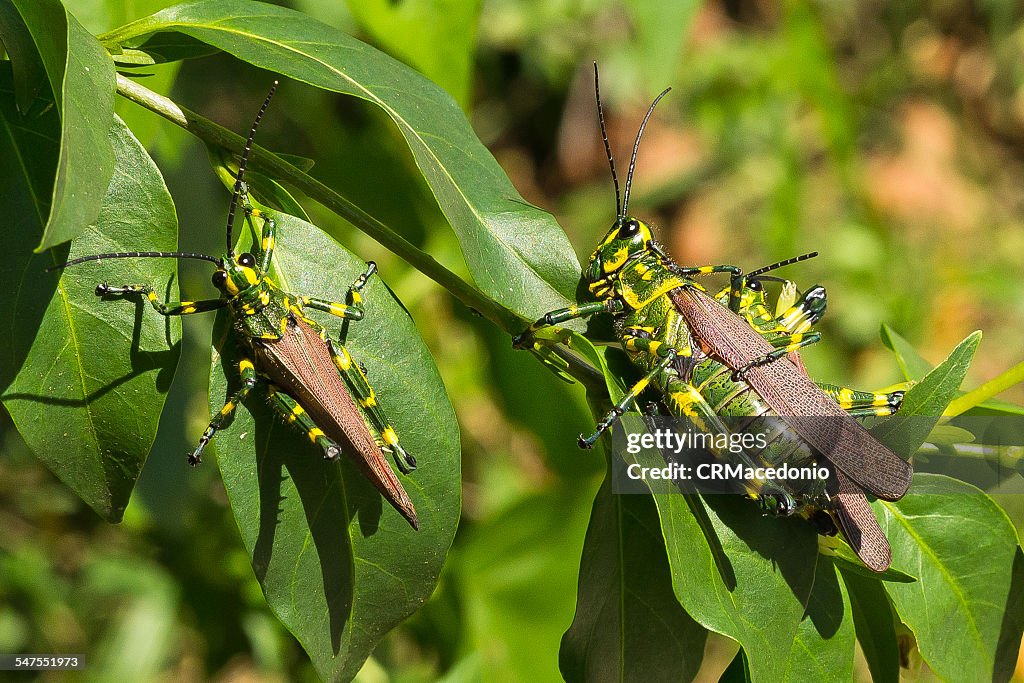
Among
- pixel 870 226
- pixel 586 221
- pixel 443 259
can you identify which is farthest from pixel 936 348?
pixel 443 259

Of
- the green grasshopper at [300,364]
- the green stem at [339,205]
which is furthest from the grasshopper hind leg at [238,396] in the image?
the green stem at [339,205]

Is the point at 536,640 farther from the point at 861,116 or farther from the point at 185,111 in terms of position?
the point at 861,116

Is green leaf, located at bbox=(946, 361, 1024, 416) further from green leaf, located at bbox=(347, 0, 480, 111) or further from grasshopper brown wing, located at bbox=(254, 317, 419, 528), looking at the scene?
green leaf, located at bbox=(347, 0, 480, 111)

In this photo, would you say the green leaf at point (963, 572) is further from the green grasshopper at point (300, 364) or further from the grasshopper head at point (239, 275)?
the grasshopper head at point (239, 275)

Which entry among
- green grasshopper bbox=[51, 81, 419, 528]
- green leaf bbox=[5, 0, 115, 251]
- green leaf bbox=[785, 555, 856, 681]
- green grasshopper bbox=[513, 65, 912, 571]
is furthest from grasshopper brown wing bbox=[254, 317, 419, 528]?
green leaf bbox=[785, 555, 856, 681]

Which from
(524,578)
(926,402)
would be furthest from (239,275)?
(524,578)
